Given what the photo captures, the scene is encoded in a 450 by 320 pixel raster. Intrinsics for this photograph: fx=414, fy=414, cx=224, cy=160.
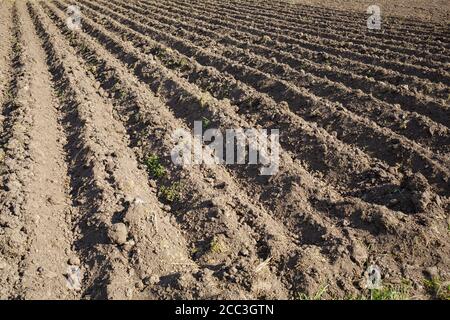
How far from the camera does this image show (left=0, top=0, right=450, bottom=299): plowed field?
3.79m

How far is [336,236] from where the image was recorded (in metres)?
4.17

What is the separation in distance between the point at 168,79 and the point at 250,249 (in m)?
4.85

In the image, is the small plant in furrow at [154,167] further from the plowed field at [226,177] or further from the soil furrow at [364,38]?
the soil furrow at [364,38]

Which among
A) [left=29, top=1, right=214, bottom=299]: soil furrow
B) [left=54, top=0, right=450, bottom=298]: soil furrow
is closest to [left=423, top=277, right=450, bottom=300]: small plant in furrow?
[left=54, top=0, right=450, bottom=298]: soil furrow

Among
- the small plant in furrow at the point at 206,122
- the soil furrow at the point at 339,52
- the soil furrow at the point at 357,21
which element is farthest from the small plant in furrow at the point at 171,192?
the soil furrow at the point at 357,21

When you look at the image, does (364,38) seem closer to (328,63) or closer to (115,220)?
(328,63)

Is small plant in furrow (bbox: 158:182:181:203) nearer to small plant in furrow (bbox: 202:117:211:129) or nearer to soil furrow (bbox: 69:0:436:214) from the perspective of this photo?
small plant in furrow (bbox: 202:117:211:129)

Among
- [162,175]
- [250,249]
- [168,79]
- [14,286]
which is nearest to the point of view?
[14,286]

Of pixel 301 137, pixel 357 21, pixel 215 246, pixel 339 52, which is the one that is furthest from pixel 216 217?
pixel 357 21

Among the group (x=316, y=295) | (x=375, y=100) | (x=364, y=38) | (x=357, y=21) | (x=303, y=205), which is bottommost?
(x=316, y=295)

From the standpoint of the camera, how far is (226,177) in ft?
17.5

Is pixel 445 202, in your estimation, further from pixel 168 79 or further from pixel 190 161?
pixel 168 79

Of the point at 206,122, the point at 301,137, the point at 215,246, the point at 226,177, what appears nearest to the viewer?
the point at 215,246
